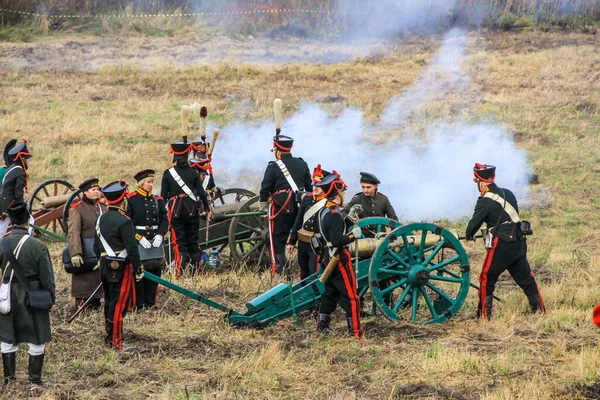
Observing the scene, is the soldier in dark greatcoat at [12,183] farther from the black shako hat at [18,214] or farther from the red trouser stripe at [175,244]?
the black shako hat at [18,214]

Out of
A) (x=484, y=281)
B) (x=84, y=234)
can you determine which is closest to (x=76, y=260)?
(x=84, y=234)

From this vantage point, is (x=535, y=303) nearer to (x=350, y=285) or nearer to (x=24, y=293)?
(x=350, y=285)

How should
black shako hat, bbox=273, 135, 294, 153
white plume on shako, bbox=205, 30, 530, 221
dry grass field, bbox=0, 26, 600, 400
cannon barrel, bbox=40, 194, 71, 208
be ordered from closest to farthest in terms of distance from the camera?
dry grass field, bbox=0, 26, 600, 400, black shako hat, bbox=273, 135, 294, 153, cannon barrel, bbox=40, 194, 71, 208, white plume on shako, bbox=205, 30, 530, 221

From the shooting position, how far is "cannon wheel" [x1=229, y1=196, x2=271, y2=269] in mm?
10375

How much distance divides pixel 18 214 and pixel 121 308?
4.32ft

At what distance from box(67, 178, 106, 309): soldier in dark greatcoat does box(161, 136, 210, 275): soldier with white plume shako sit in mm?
1493

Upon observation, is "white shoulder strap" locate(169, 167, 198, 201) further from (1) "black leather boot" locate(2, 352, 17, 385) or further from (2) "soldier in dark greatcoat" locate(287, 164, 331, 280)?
(1) "black leather boot" locate(2, 352, 17, 385)

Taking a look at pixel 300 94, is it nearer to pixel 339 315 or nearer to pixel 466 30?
pixel 466 30

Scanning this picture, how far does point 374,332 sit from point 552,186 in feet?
25.0

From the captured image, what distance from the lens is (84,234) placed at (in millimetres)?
8445

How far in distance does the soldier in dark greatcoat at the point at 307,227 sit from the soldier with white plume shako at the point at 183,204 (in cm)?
174

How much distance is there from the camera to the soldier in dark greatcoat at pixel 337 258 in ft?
25.1

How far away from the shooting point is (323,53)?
83.7 feet

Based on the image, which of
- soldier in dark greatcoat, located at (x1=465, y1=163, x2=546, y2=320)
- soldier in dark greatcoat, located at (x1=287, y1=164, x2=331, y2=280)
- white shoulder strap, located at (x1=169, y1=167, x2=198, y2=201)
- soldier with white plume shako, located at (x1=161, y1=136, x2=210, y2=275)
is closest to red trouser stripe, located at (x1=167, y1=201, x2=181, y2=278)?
soldier with white plume shako, located at (x1=161, y1=136, x2=210, y2=275)
